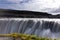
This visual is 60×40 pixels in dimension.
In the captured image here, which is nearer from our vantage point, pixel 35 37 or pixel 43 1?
pixel 35 37

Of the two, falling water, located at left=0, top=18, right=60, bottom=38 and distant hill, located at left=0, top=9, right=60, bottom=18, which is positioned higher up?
distant hill, located at left=0, top=9, right=60, bottom=18

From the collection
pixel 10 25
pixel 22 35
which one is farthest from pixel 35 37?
pixel 10 25

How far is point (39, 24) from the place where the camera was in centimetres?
95

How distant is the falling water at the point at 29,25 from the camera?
3.08 ft

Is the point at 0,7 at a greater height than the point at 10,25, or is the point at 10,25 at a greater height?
the point at 0,7

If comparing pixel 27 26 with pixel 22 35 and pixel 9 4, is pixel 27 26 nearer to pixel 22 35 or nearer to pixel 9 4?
pixel 22 35

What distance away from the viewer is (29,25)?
949mm

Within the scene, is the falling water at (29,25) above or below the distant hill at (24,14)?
below

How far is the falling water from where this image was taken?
938 mm

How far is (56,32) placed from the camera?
938mm

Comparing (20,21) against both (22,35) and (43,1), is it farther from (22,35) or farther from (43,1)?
(43,1)

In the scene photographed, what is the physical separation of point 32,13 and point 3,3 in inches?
9.5

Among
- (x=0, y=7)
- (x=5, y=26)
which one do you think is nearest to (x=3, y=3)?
(x=0, y=7)

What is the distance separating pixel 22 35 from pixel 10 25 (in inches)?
4.9
